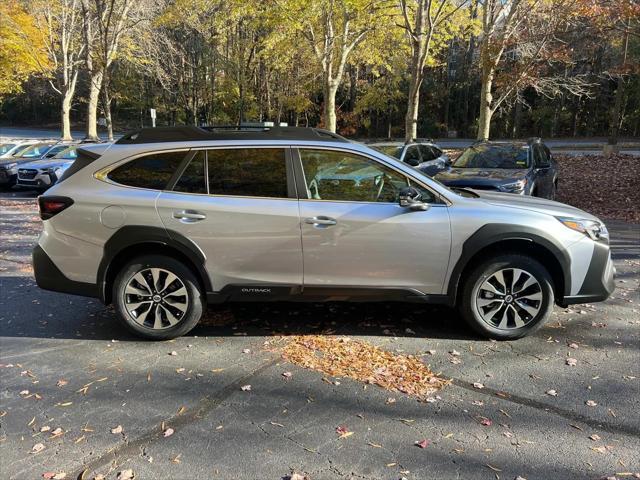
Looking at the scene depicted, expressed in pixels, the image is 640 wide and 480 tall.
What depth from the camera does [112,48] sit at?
22094 millimetres

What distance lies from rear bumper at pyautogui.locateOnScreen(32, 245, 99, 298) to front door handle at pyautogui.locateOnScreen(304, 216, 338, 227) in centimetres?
193

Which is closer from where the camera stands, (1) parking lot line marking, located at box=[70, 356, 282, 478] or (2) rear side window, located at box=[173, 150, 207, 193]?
(1) parking lot line marking, located at box=[70, 356, 282, 478]

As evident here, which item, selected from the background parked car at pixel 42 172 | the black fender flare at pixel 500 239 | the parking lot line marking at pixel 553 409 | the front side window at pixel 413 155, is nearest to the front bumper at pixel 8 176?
the background parked car at pixel 42 172

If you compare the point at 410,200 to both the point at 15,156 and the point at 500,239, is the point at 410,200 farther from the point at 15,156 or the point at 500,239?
the point at 15,156

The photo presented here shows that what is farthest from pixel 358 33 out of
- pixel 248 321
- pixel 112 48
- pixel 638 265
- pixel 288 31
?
pixel 248 321

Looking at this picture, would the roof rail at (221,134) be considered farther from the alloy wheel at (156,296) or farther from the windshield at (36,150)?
the windshield at (36,150)

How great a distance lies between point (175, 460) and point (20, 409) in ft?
4.27

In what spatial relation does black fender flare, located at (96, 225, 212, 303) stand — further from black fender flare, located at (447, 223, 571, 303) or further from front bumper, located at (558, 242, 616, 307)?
front bumper, located at (558, 242, 616, 307)

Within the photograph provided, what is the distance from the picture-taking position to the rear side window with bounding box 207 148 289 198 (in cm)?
442

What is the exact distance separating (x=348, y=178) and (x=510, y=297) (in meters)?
1.72

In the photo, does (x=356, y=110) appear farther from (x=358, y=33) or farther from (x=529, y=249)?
(x=529, y=249)

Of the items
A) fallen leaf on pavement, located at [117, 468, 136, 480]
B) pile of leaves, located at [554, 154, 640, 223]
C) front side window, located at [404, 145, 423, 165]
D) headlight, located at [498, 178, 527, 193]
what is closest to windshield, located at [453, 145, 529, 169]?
headlight, located at [498, 178, 527, 193]

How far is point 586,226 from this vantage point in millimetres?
4480

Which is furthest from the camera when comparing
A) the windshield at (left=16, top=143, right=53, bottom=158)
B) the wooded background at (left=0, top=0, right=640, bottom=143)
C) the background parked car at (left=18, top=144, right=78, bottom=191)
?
the wooded background at (left=0, top=0, right=640, bottom=143)
